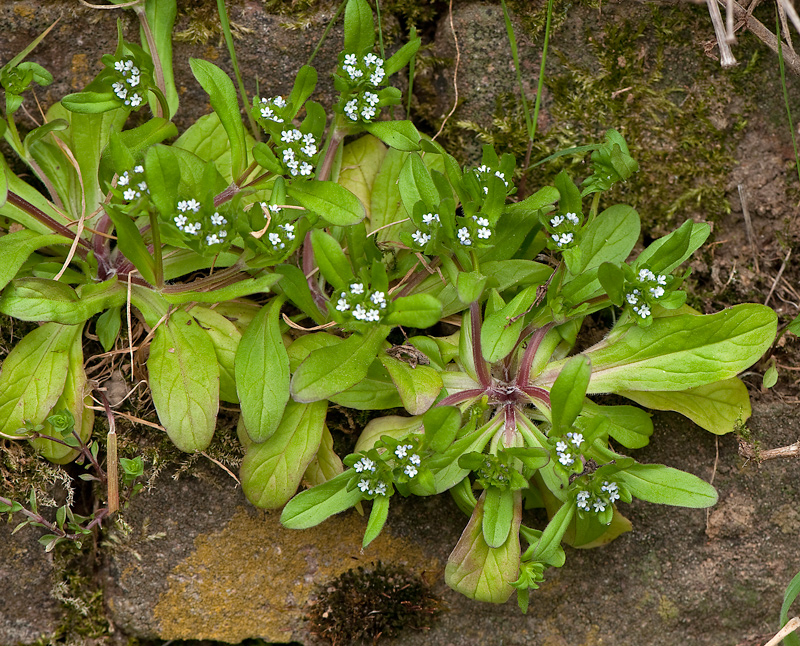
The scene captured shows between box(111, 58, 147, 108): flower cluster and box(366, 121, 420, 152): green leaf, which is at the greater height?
box(111, 58, 147, 108): flower cluster

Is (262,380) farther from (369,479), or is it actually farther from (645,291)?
(645,291)

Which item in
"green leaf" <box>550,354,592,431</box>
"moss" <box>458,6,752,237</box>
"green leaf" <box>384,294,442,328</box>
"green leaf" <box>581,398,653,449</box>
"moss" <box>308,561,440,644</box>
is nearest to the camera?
"green leaf" <box>384,294,442,328</box>

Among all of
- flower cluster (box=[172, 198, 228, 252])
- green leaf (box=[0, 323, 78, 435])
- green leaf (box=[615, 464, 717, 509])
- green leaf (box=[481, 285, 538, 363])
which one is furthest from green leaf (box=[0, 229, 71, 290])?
green leaf (box=[615, 464, 717, 509])

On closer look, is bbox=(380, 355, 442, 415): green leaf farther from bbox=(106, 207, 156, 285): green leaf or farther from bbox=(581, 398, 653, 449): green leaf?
bbox=(106, 207, 156, 285): green leaf

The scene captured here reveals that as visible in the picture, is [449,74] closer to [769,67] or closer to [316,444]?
[769,67]

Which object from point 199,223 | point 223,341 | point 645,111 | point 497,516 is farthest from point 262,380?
point 645,111

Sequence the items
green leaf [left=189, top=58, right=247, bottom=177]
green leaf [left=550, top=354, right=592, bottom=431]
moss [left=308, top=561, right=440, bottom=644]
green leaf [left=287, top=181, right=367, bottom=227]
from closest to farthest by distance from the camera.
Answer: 1. green leaf [left=550, top=354, right=592, bottom=431]
2. green leaf [left=287, top=181, right=367, bottom=227]
3. green leaf [left=189, top=58, right=247, bottom=177]
4. moss [left=308, top=561, right=440, bottom=644]

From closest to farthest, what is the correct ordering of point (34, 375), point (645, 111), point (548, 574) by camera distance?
point (34, 375) → point (548, 574) → point (645, 111)
